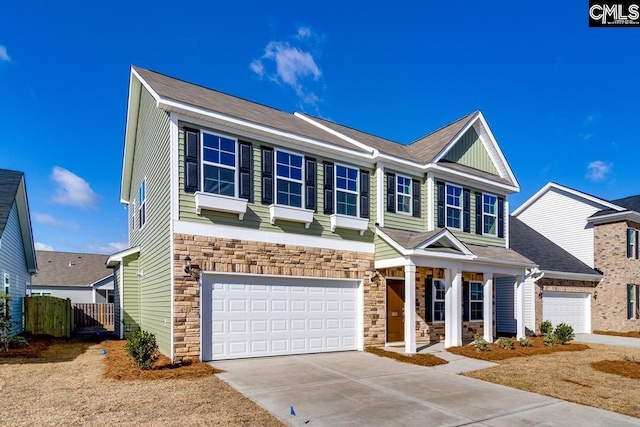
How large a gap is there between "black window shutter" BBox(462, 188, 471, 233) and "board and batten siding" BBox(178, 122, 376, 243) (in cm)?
414

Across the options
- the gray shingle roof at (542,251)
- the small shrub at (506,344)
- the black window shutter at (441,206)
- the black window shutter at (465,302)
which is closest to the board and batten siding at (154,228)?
the black window shutter at (441,206)

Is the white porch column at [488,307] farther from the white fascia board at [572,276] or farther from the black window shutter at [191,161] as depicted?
the black window shutter at [191,161]

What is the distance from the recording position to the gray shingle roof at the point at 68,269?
3200 cm

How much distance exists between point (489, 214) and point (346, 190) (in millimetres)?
6891

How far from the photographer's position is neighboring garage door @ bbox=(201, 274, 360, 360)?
10547 mm

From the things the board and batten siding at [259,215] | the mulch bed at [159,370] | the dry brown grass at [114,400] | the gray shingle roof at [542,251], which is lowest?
the mulch bed at [159,370]

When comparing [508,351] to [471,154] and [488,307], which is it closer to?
[488,307]

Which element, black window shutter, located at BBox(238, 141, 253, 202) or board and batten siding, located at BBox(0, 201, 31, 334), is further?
board and batten siding, located at BBox(0, 201, 31, 334)

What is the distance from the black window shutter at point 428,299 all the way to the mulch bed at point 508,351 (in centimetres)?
176

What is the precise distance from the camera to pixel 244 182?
36.3 ft

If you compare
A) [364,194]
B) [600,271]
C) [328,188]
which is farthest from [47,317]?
[600,271]

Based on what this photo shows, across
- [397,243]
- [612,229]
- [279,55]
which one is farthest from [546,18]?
[612,229]

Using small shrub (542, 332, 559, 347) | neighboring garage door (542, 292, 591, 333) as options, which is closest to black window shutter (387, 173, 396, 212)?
small shrub (542, 332, 559, 347)

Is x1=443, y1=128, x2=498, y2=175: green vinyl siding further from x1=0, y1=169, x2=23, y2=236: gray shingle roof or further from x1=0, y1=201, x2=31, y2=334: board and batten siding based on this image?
x1=0, y1=201, x2=31, y2=334: board and batten siding
